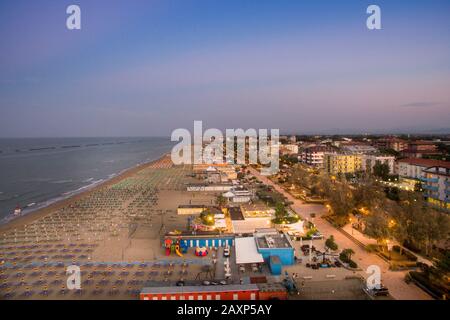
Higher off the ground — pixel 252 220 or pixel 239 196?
pixel 239 196

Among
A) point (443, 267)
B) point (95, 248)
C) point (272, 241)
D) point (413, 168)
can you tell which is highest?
point (413, 168)

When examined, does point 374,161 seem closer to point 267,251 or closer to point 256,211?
point 256,211

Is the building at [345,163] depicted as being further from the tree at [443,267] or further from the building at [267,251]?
the tree at [443,267]

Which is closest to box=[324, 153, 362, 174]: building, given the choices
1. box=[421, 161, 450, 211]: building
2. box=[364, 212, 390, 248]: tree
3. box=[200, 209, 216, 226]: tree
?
box=[421, 161, 450, 211]: building

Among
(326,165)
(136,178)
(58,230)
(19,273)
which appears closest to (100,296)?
(19,273)

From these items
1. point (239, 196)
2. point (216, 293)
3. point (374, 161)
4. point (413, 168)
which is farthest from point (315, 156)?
point (216, 293)

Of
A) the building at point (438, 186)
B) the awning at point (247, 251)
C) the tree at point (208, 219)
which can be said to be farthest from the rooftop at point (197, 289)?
the building at point (438, 186)
